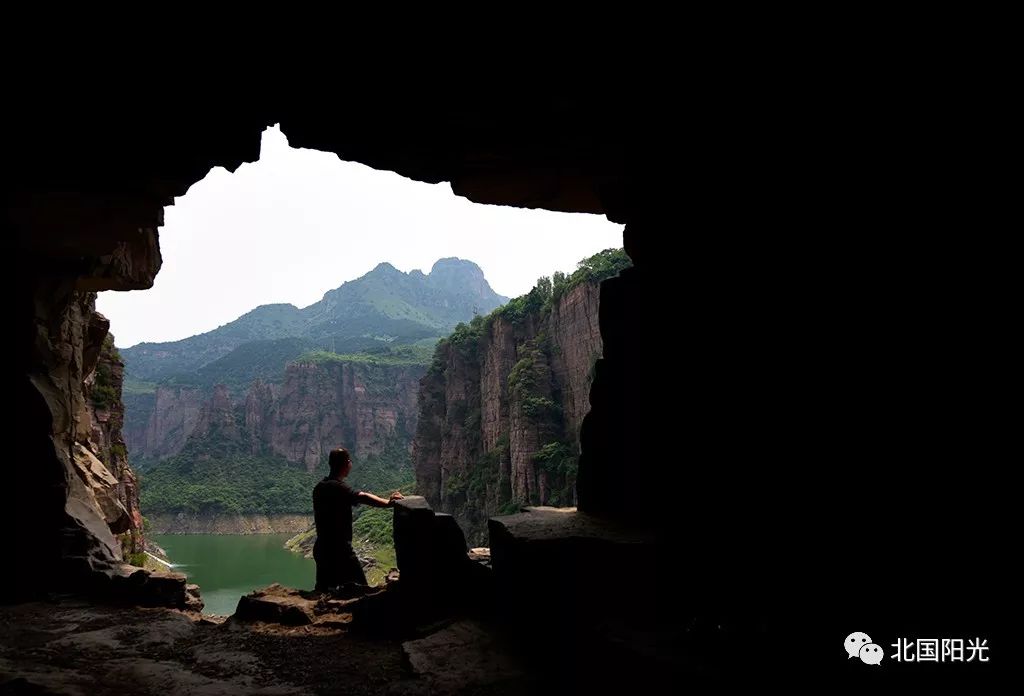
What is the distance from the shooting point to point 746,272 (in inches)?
186

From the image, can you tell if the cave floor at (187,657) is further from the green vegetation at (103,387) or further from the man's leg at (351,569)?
the green vegetation at (103,387)

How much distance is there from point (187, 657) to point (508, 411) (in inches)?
2124

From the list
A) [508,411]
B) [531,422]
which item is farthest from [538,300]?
[531,422]

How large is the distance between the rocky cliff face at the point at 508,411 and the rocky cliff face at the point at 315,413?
59.2 metres

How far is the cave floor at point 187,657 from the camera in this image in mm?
4406

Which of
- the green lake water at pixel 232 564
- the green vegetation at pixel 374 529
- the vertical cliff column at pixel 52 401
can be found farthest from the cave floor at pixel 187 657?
the green vegetation at pixel 374 529

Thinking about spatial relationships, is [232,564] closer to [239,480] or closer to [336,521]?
[239,480]

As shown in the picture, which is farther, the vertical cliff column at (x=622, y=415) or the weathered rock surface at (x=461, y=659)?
the vertical cliff column at (x=622, y=415)

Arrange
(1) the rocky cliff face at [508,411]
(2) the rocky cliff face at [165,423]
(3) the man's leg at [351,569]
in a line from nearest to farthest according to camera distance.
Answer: (3) the man's leg at [351,569], (1) the rocky cliff face at [508,411], (2) the rocky cliff face at [165,423]

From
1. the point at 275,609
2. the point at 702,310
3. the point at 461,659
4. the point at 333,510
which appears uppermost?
the point at 702,310

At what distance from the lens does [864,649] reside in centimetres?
321

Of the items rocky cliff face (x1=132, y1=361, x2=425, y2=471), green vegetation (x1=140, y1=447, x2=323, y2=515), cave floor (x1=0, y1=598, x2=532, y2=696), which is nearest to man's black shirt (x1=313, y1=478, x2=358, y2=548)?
cave floor (x1=0, y1=598, x2=532, y2=696)

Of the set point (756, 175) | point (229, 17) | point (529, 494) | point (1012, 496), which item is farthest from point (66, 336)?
point (529, 494)

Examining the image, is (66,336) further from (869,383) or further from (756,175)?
(869,383)
